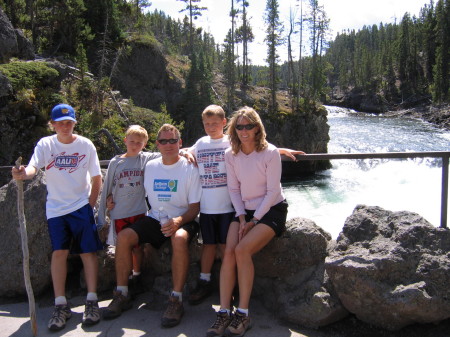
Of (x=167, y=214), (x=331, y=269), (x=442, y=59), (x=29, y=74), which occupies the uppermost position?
(x=442, y=59)

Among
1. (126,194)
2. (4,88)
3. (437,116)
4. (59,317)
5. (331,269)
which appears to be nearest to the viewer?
(331,269)

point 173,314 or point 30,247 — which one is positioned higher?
point 30,247

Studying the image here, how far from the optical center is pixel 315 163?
29641 millimetres

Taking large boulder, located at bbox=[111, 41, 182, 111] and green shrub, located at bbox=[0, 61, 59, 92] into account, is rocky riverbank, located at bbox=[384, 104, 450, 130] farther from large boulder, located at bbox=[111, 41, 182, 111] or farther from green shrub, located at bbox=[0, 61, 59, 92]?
green shrub, located at bbox=[0, 61, 59, 92]

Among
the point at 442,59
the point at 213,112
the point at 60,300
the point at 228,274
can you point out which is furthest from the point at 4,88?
the point at 442,59

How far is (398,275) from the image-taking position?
3238 millimetres

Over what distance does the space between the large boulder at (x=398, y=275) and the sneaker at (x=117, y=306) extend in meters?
1.89

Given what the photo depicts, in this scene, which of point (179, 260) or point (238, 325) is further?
point (179, 260)

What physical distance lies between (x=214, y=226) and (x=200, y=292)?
0.66 meters

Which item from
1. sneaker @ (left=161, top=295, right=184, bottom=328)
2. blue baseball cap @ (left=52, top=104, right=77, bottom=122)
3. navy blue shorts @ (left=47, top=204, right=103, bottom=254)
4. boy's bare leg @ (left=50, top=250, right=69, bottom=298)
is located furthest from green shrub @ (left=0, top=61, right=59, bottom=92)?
sneaker @ (left=161, top=295, right=184, bottom=328)

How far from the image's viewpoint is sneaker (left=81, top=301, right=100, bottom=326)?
3.48 meters

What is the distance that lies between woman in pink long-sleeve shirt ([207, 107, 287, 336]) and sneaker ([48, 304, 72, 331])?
1.39 metres

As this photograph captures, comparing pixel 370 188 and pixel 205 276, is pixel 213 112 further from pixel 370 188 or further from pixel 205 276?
pixel 370 188

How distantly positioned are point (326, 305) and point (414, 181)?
1878 centimetres
